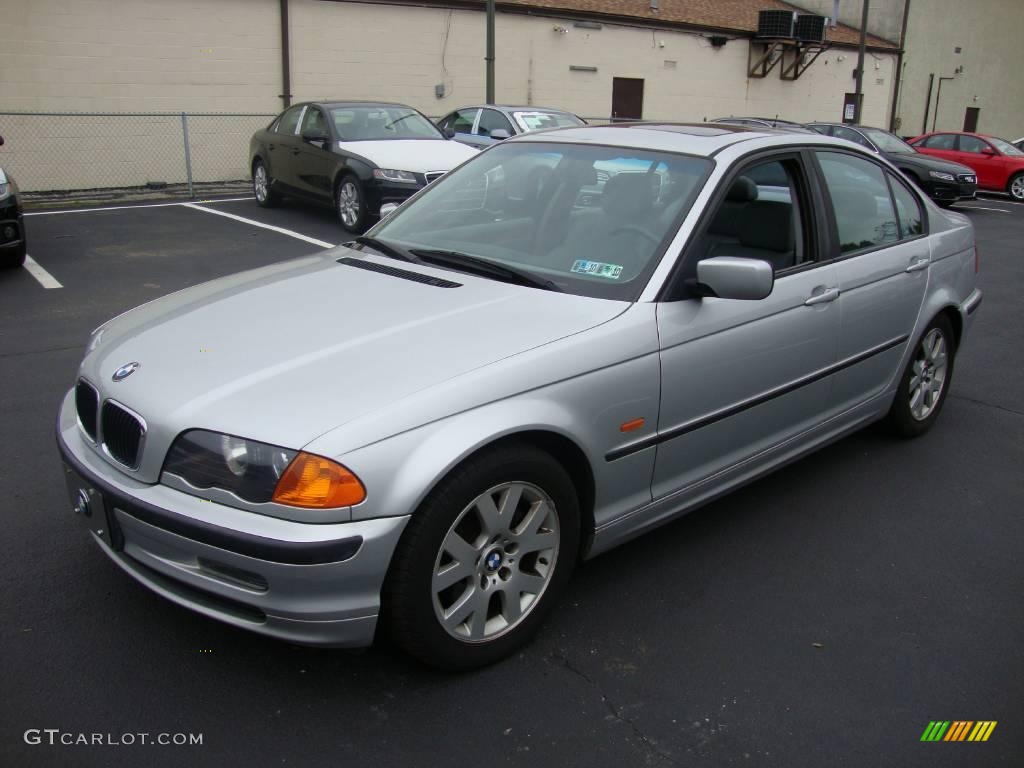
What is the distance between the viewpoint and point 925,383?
495 cm

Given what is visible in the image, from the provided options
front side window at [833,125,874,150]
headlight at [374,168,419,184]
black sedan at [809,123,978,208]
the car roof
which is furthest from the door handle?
front side window at [833,125,874,150]

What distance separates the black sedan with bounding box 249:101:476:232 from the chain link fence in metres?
→ 2.84

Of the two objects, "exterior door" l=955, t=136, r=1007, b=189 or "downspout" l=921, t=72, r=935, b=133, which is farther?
"downspout" l=921, t=72, r=935, b=133

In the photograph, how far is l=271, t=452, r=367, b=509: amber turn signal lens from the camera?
2451 mm

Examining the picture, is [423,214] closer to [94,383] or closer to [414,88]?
[94,383]

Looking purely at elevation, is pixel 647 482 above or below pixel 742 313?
below

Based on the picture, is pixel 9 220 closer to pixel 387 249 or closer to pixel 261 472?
Result: pixel 387 249

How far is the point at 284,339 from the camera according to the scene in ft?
9.75

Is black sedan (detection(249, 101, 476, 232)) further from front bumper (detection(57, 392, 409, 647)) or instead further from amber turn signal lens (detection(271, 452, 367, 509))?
amber turn signal lens (detection(271, 452, 367, 509))

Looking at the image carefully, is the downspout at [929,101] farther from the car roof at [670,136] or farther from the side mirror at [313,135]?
the car roof at [670,136]

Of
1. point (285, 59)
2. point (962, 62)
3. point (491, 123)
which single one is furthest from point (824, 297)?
point (962, 62)

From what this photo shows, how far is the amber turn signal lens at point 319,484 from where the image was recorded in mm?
2451

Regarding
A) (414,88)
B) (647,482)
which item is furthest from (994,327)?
(414,88)

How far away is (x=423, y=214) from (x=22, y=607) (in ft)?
7.34
